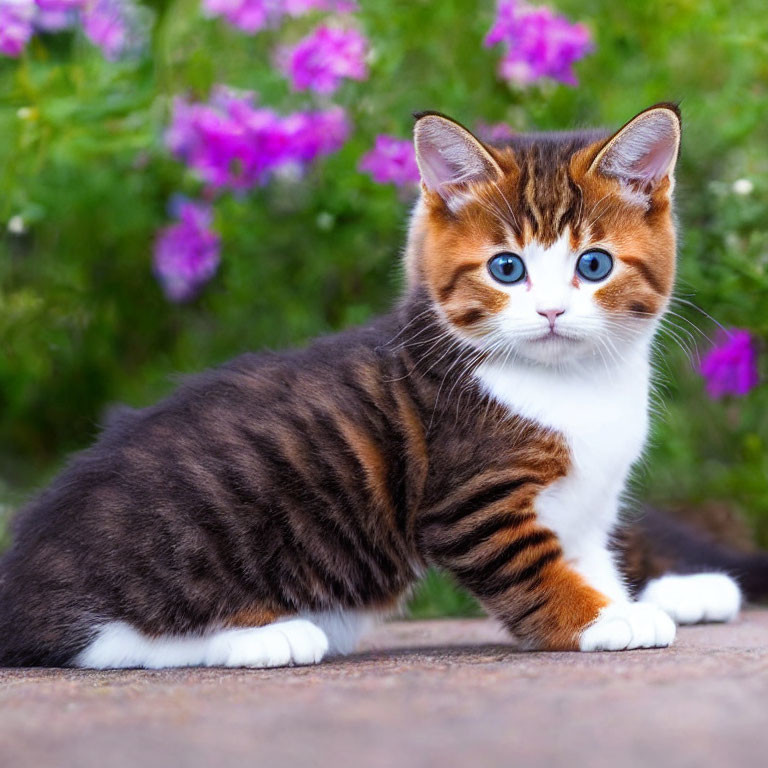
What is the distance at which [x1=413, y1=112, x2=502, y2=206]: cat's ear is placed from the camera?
2.30 metres

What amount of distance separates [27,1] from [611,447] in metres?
2.12

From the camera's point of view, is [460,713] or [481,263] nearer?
[460,713]

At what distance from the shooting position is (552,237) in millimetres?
2205

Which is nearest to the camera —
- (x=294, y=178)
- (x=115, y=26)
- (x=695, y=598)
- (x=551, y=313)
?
(x=551, y=313)

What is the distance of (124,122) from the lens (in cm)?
358

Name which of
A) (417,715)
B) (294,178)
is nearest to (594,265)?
(417,715)

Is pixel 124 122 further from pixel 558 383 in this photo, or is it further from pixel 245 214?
pixel 558 383

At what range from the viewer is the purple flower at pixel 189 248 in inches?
141

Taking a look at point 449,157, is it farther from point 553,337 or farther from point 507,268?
point 553,337

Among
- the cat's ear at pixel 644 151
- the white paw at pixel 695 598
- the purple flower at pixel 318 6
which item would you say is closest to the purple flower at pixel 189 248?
the purple flower at pixel 318 6

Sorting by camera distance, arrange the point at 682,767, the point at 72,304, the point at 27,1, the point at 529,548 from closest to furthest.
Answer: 1. the point at 682,767
2. the point at 529,548
3. the point at 27,1
4. the point at 72,304

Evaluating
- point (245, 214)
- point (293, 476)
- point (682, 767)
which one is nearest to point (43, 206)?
point (245, 214)

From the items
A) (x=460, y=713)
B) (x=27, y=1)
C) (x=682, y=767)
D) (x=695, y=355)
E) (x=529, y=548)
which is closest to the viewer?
(x=682, y=767)

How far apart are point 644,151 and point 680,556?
111cm
